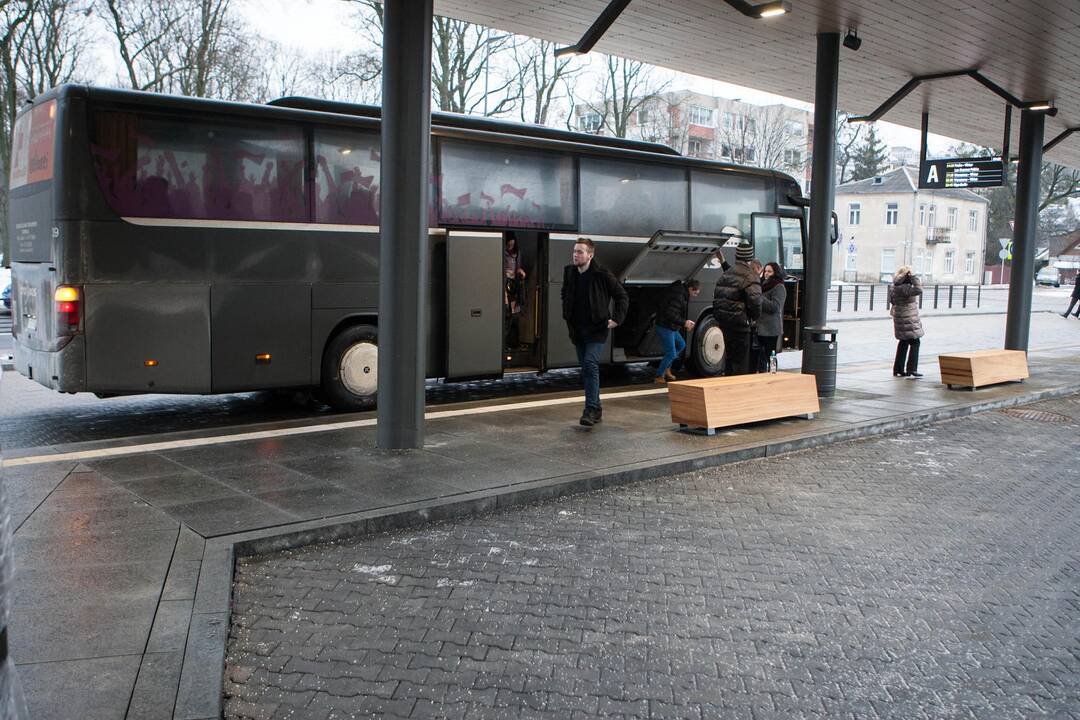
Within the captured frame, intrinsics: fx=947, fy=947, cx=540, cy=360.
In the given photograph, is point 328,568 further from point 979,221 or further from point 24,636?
point 979,221

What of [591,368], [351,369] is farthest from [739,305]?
[351,369]

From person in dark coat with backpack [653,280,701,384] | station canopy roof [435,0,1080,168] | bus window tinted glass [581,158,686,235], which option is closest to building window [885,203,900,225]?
station canopy roof [435,0,1080,168]

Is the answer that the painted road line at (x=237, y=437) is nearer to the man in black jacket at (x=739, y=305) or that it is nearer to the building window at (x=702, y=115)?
the man in black jacket at (x=739, y=305)

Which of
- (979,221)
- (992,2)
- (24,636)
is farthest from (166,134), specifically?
(979,221)

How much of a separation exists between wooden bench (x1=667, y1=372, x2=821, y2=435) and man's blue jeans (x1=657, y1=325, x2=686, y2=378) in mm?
3108

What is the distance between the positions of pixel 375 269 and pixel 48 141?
11.6 ft

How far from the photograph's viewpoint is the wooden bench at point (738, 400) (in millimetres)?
9625

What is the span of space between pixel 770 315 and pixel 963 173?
6457 millimetres

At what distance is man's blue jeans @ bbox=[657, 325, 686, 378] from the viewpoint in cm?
1373

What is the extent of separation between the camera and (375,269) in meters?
10.9

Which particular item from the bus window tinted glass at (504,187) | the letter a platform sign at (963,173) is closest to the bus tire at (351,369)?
the bus window tinted glass at (504,187)

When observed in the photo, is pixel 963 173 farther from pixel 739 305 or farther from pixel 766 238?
pixel 739 305

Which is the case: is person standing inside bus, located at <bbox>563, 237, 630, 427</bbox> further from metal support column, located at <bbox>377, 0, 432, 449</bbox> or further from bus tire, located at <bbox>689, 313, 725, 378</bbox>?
bus tire, located at <bbox>689, 313, 725, 378</bbox>

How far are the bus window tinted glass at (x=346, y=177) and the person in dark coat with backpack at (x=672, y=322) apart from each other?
468 centimetres
